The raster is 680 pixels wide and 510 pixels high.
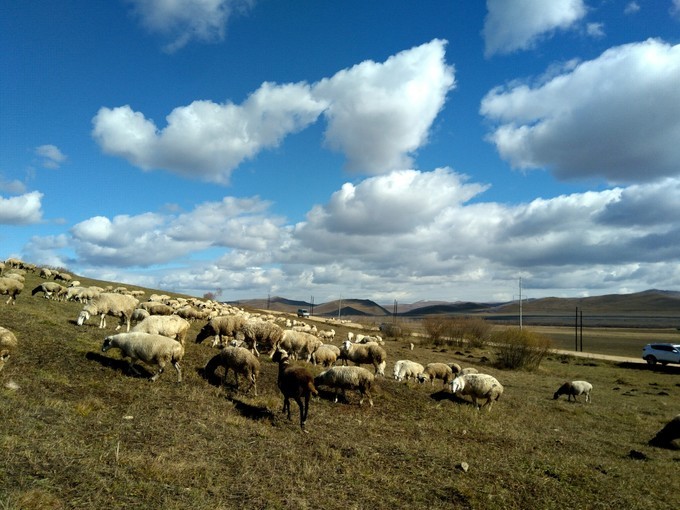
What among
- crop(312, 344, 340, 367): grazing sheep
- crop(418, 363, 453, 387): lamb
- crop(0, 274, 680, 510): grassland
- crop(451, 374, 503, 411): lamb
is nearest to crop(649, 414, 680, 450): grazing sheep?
crop(0, 274, 680, 510): grassland

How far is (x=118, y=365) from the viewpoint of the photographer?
13.1 m

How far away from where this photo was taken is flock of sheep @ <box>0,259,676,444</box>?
1258 cm

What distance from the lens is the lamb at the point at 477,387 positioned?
1723cm

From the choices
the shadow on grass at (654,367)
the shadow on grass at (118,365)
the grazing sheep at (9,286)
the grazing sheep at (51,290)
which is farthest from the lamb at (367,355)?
the shadow on grass at (654,367)

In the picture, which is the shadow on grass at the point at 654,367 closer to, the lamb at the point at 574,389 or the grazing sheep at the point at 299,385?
the lamb at the point at 574,389

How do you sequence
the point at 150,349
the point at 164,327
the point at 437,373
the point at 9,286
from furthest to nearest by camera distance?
1. the point at 9,286
2. the point at 437,373
3. the point at 164,327
4. the point at 150,349

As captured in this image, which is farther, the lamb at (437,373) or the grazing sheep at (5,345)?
the lamb at (437,373)

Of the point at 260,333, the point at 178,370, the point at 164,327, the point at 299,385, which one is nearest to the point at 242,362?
the point at 178,370

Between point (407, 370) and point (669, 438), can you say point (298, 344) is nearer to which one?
point (407, 370)

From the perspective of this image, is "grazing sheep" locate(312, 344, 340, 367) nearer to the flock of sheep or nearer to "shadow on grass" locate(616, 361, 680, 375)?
the flock of sheep

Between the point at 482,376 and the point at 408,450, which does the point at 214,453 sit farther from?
the point at 482,376

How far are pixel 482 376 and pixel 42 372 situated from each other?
51.2ft

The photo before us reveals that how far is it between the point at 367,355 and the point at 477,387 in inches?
230

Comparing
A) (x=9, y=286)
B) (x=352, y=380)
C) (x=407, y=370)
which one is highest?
(x=9, y=286)
